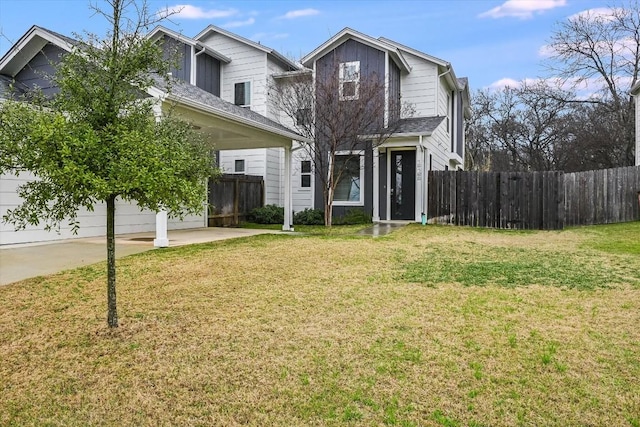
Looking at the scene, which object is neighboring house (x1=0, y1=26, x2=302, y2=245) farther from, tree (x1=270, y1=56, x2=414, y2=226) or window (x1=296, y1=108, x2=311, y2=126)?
tree (x1=270, y1=56, x2=414, y2=226)

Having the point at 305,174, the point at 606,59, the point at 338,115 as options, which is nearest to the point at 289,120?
the point at 305,174

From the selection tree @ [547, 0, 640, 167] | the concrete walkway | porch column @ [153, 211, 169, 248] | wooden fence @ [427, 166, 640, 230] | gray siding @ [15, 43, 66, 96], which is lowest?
the concrete walkway

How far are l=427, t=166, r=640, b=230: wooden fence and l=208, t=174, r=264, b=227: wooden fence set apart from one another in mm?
6305

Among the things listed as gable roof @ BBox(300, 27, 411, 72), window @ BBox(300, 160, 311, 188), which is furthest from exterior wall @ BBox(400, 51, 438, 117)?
window @ BBox(300, 160, 311, 188)

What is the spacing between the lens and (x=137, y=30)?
4078 millimetres

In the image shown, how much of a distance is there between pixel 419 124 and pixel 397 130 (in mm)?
910

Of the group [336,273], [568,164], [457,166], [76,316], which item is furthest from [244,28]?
[568,164]

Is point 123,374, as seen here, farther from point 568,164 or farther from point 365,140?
point 568,164

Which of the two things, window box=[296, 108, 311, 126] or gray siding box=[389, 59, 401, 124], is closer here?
window box=[296, 108, 311, 126]

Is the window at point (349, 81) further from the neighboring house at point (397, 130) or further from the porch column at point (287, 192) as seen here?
the porch column at point (287, 192)

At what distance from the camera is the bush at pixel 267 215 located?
15.8 meters

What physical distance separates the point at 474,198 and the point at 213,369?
473 inches

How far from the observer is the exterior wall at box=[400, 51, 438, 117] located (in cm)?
1573

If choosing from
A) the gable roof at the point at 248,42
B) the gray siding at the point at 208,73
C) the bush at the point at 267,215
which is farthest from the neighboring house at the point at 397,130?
the gray siding at the point at 208,73
